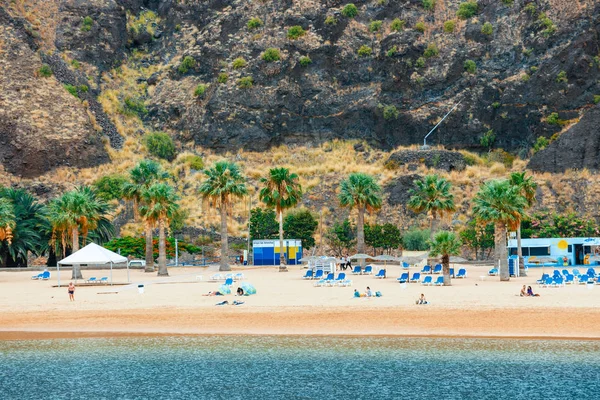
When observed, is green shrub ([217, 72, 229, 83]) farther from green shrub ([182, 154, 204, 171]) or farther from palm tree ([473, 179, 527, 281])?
palm tree ([473, 179, 527, 281])

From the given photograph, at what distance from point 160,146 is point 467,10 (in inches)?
1892

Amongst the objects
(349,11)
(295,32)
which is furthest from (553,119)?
(295,32)

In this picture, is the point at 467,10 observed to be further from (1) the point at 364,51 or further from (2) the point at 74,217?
(2) the point at 74,217

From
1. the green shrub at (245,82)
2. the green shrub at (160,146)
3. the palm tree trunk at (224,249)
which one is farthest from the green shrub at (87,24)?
the palm tree trunk at (224,249)

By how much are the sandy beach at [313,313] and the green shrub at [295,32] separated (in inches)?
2793

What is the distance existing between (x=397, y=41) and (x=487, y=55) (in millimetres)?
12797

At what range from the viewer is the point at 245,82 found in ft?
339

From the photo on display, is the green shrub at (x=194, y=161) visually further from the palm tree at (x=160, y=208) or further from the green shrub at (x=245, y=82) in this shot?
the palm tree at (x=160, y=208)

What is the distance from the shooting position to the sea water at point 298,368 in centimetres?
2003

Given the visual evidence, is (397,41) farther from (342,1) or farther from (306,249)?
(306,249)

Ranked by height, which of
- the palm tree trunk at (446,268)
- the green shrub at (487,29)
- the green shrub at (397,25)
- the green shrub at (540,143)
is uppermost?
the green shrub at (397,25)

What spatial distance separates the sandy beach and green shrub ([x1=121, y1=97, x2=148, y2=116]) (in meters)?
67.7

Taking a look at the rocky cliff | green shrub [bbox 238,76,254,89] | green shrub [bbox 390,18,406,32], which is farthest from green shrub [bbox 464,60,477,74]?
green shrub [bbox 238,76,254,89]

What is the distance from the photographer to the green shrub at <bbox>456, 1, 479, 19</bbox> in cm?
10238
